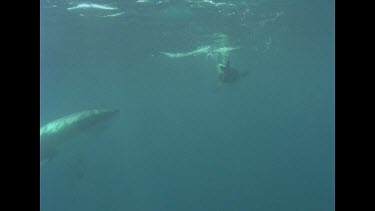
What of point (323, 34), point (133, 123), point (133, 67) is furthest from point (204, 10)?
point (133, 123)

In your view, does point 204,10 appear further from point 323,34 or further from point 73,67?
point 73,67

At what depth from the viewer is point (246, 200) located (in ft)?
133

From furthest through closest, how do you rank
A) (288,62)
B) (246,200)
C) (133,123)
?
(133,123) < (288,62) < (246,200)

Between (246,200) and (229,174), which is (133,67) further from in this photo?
(229,174)

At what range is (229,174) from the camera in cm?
5147

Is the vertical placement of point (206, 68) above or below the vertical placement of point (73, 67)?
below
